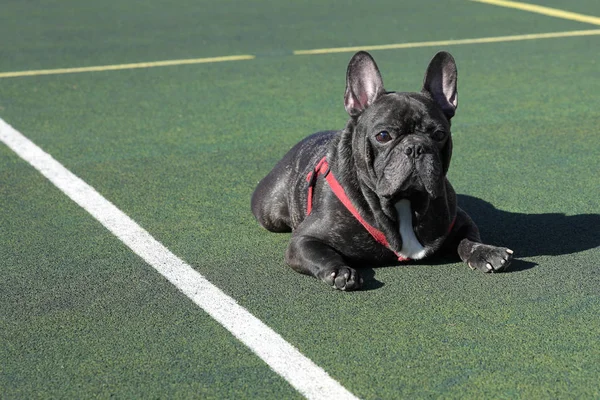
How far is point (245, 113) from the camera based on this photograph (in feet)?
30.6

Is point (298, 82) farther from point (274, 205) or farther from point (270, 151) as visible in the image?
point (274, 205)

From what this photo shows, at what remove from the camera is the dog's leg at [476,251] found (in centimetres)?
531

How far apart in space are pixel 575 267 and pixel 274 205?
1.82 meters

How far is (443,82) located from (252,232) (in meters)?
1.55

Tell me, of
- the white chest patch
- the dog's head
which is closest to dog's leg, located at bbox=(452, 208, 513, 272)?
the white chest patch

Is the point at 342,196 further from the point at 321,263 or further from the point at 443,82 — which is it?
the point at 443,82

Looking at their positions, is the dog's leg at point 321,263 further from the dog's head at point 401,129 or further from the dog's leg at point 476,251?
the dog's leg at point 476,251

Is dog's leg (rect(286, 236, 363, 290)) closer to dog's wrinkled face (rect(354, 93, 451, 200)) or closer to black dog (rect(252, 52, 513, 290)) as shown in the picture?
black dog (rect(252, 52, 513, 290))

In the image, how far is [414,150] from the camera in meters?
5.05

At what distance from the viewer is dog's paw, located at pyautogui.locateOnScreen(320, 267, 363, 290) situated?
5113mm

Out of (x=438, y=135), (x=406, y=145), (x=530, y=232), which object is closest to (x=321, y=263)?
(x=406, y=145)

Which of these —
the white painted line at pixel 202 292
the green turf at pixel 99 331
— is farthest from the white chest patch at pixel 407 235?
the green turf at pixel 99 331

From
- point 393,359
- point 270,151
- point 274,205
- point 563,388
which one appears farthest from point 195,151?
point 563,388

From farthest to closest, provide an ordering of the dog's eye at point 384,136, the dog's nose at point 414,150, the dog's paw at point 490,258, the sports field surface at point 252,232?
the dog's paw at point 490,258, the dog's eye at point 384,136, the dog's nose at point 414,150, the sports field surface at point 252,232
